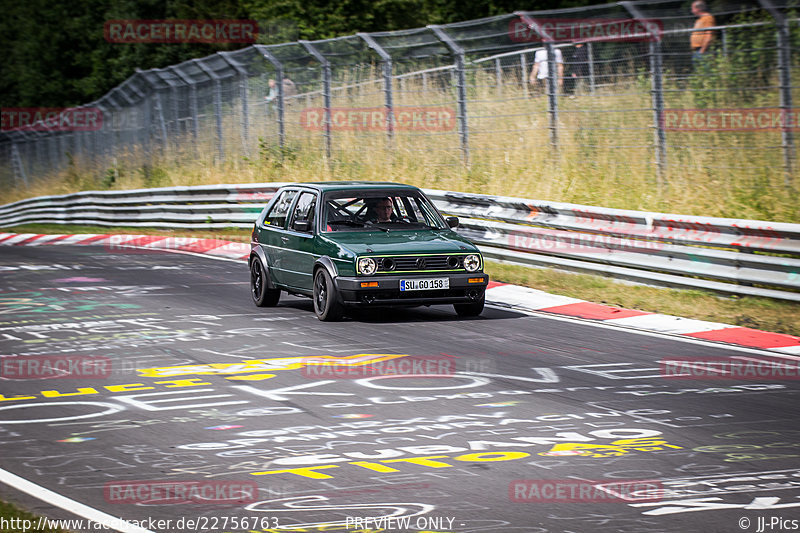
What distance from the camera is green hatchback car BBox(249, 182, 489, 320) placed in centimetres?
1193

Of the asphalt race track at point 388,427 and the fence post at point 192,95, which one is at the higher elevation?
the fence post at point 192,95

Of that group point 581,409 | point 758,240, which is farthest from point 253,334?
point 758,240

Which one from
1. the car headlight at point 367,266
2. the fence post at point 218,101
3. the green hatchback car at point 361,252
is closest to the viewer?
the car headlight at point 367,266

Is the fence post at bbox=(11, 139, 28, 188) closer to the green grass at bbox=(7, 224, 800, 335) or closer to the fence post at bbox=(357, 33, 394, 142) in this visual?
the fence post at bbox=(357, 33, 394, 142)

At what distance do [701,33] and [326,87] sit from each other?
9.79 metres

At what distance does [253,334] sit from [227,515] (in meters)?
6.13

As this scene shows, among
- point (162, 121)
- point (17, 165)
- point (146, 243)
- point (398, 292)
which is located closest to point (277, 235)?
point (398, 292)

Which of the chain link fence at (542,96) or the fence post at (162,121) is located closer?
the chain link fence at (542,96)

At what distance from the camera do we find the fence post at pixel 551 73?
1816cm

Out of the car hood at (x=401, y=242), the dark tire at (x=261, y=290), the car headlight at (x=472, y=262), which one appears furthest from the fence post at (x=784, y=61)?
the dark tire at (x=261, y=290)

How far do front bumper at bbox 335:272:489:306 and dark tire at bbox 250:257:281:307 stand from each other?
78.7 inches

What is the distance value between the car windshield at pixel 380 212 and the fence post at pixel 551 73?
587 cm

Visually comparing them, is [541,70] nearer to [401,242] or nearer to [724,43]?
[724,43]

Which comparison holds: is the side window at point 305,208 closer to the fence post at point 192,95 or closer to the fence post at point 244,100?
the fence post at point 244,100
